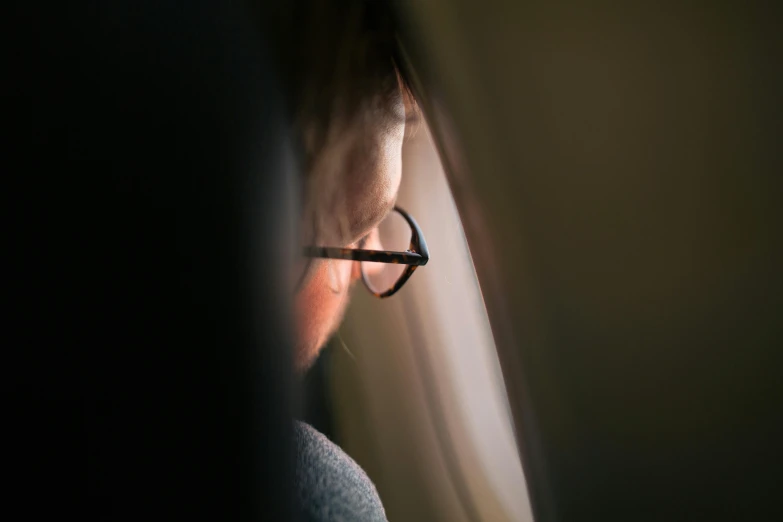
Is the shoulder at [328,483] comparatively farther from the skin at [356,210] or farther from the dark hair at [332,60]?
the dark hair at [332,60]

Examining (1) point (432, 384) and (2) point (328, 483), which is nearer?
(2) point (328, 483)

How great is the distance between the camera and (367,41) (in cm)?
35

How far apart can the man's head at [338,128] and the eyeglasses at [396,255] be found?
0.01m

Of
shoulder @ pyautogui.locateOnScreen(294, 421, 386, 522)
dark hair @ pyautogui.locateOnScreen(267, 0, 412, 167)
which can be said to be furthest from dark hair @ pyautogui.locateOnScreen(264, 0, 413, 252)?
shoulder @ pyautogui.locateOnScreen(294, 421, 386, 522)

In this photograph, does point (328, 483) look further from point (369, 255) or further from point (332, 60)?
point (332, 60)

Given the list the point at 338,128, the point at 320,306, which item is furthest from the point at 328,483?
the point at 338,128

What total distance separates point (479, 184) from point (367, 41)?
141 millimetres

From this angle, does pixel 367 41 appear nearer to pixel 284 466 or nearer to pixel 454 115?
pixel 454 115

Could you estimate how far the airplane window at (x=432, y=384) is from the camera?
0.35 m

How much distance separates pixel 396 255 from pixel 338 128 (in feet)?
0.37

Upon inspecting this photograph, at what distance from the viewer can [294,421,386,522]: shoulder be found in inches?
11.2

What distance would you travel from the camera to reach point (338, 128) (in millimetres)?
328

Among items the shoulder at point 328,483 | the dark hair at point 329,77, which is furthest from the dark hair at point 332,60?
the shoulder at point 328,483

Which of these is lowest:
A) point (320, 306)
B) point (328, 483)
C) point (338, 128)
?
point (328, 483)
